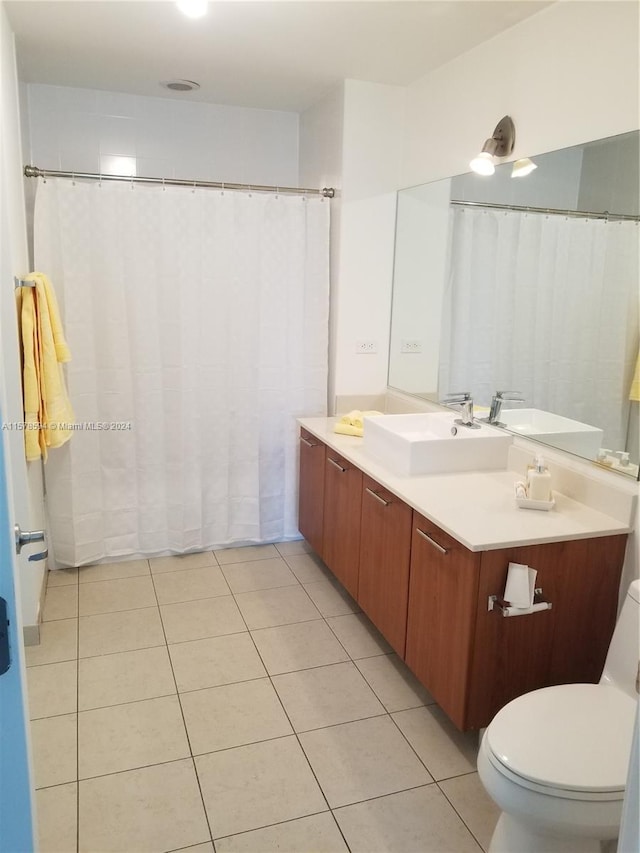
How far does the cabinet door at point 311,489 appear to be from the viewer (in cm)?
318

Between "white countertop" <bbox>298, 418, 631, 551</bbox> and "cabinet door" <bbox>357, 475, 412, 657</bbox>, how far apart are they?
73mm

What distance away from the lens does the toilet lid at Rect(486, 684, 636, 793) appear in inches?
57.0

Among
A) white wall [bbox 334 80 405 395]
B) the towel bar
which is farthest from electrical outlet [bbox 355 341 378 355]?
the towel bar

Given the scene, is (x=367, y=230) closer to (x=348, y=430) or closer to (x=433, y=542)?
(x=348, y=430)

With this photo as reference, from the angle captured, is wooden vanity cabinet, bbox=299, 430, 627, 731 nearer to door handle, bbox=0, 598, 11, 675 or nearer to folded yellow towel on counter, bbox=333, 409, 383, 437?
folded yellow towel on counter, bbox=333, 409, 383, 437

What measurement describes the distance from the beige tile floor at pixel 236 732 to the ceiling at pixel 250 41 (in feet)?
8.01

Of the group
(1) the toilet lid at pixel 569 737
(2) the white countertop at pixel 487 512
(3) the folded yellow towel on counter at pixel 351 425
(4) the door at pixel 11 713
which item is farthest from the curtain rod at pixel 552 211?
(4) the door at pixel 11 713

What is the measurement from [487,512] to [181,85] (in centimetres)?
262

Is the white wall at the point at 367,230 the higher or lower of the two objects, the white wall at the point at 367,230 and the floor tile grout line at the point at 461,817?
the higher

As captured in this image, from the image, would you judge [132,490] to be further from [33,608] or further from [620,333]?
[620,333]

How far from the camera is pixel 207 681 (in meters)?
2.43

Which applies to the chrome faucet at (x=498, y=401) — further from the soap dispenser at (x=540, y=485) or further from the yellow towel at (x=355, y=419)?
the yellow towel at (x=355, y=419)

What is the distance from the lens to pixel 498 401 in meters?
2.70

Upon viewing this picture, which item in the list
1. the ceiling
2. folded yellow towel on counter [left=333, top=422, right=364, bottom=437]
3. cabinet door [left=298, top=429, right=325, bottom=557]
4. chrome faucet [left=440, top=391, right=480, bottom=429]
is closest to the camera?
the ceiling
